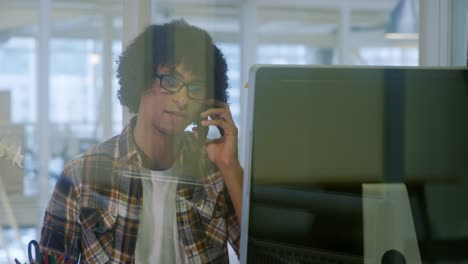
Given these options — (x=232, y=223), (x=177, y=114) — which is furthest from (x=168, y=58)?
(x=232, y=223)

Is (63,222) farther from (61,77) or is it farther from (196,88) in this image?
(196,88)

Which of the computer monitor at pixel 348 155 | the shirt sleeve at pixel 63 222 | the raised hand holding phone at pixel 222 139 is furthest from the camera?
the raised hand holding phone at pixel 222 139

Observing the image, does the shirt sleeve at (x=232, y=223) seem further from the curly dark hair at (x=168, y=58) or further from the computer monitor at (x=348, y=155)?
the computer monitor at (x=348, y=155)

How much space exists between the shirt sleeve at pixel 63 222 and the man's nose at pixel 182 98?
0.40m

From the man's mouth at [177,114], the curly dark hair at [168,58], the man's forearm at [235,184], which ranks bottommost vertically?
the man's forearm at [235,184]

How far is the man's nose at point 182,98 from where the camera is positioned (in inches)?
73.1

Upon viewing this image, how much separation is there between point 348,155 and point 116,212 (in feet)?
2.89

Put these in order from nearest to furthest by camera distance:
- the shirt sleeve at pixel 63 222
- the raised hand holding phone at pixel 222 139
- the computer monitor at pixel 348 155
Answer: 1. the computer monitor at pixel 348 155
2. the shirt sleeve at pixel 63 222
3. the raised hand holding phone at pixel 222 139

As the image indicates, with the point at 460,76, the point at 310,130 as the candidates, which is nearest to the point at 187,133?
the point at 310,130

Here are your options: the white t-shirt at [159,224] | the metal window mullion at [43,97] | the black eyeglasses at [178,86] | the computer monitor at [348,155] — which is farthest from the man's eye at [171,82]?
the computer monitor at [348,155]

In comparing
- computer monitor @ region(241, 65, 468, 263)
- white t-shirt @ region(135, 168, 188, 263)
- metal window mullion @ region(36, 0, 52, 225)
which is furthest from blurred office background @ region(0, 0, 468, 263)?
computer monitor @ region(241, 65, 468, 263)

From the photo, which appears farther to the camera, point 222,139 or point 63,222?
point 222,139

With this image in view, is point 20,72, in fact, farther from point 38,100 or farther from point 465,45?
point 465,45

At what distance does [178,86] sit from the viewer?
1.86 m
